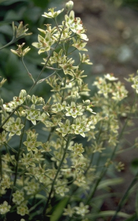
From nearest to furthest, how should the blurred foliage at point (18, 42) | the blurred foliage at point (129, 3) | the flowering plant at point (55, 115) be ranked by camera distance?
the flowering plant at point (55, 115) → the blurred foliage at point (18, 42) → the blurred foliage at point (129, 3)

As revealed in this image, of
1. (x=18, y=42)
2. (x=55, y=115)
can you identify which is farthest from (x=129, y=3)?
(x=55, y=115)

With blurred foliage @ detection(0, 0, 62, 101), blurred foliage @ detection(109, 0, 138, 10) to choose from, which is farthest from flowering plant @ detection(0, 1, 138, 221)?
blurred foliage @ detection(109, 0, 138, 10)

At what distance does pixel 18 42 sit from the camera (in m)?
2.47

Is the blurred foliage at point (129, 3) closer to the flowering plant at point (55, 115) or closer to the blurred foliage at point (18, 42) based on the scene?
the blurred foliage at point (18, 42)

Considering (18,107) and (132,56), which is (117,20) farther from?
(18,107)

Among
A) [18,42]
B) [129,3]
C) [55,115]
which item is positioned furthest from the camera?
[129,3]

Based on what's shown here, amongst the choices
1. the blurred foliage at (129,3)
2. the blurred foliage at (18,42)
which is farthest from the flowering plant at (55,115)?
the blurred foliage at (129,3)

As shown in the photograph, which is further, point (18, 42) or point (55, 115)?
point (18, 42)

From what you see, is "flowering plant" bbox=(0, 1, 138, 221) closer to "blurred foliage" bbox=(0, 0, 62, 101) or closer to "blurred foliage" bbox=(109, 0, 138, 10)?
"blurred foliage" bbox=(0, 0, 62, 101)

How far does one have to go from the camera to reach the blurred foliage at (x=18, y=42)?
6.72 feet

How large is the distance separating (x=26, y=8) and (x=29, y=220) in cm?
199

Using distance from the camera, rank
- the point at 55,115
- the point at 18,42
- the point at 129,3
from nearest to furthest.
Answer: the point at 55,115 → the point at 18,42 → the point at 129,3

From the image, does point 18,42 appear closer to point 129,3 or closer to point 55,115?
point 55,115

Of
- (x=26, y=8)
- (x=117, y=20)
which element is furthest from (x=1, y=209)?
(x=117, y=20)
